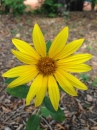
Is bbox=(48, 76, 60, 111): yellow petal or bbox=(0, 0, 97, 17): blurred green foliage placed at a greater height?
bbox=(0, 0, 97, 17): blurred green foliage

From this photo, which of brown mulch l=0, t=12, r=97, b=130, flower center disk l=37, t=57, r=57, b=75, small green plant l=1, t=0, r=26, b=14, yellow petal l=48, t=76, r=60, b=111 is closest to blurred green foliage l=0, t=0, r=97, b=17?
small green plant l=1, t=0, r=26, b=14

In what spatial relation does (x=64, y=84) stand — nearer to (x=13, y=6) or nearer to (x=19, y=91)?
(x=19, y=91)

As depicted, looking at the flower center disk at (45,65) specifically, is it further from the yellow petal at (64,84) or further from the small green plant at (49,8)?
the small green plant at (49,8)

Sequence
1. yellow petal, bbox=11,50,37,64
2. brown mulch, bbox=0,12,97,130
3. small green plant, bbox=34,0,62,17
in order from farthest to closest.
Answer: small green plant, bbox=34,0,62,17, brown mulch, bbox=0,12,97,130, yellow petal, bbox=11,50,37,64

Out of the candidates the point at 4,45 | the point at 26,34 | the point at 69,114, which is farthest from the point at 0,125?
the point at 26,34

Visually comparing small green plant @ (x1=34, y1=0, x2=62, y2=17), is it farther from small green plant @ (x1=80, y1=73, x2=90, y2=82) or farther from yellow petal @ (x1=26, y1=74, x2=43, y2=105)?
yellow petal @ (x1=26, y1=74, x2=43, y2=105)
